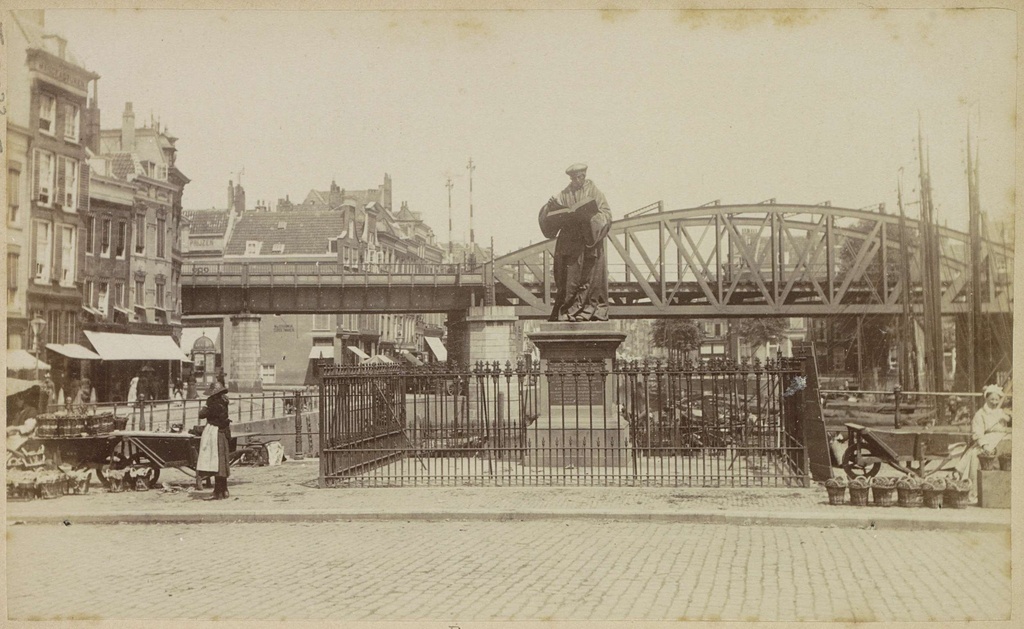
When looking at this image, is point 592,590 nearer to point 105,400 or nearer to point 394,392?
point 394,392

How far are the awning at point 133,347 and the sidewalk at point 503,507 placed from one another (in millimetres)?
21788

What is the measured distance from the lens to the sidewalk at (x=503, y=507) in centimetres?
1090

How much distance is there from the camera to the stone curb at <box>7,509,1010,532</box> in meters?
Result: 10.6

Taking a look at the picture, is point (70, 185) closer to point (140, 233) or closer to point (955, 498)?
point (955, 498)

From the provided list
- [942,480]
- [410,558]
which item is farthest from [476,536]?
[942,480]

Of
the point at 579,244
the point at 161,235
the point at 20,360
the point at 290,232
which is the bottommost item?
the point at 20,360

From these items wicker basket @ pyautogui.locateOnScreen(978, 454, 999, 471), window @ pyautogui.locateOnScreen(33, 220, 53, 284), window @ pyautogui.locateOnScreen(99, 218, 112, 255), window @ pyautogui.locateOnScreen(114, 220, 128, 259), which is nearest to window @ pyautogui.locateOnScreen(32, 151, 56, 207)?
window @ pyautogui.locateOnScreen(33, 220, 53, 284)

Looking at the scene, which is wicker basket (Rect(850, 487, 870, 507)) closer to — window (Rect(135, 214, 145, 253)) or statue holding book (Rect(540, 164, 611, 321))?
statue holding book (Rect(540, 164, 611, 321))

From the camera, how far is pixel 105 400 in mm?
31953

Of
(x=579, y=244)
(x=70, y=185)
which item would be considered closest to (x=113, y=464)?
(x=579, y=244)

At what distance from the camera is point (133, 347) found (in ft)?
121

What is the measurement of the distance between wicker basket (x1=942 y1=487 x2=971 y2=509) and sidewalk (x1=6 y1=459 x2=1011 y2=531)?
0.19 m

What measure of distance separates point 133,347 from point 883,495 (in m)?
31.7

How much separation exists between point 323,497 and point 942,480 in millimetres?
7925
